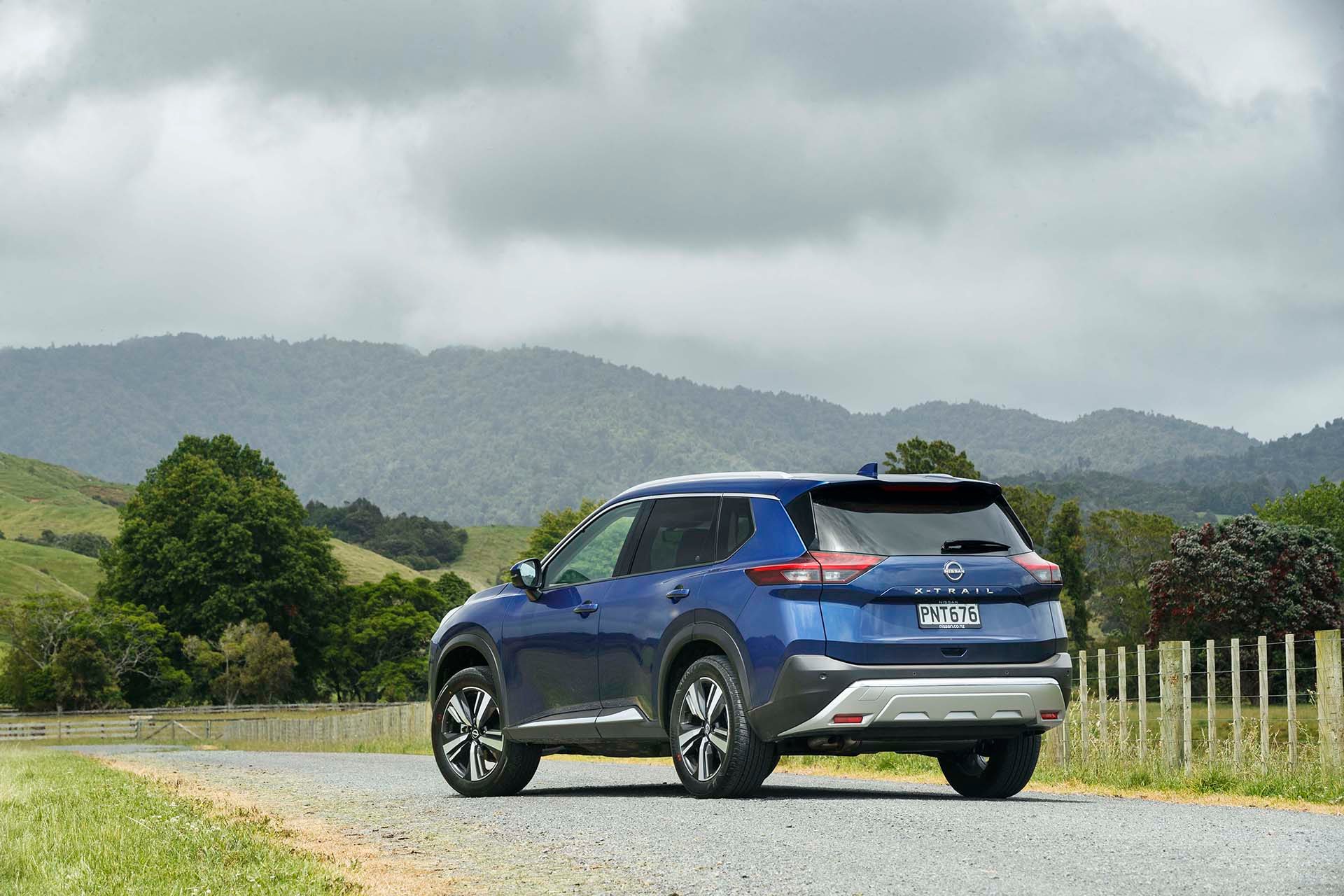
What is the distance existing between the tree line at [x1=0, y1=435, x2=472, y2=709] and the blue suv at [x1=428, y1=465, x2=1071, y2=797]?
2900 inches

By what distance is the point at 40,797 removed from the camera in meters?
13.4

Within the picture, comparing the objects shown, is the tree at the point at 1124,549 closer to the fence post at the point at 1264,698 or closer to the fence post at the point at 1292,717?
the fence post at the point at 1264,698

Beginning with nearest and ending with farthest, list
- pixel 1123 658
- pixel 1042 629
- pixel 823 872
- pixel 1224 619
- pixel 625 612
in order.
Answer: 1. pixel 823 872
2. pixel 1042 629
3. pixel 625 612
4. pixel 1123 658
5. pixel 1224 619

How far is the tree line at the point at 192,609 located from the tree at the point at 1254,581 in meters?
46.4

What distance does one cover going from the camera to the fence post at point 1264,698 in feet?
47.3

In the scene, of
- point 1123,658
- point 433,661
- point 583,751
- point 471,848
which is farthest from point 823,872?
point 1123,658

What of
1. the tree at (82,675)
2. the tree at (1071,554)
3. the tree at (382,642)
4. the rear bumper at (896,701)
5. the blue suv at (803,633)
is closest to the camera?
the rear bumper at (896,701)

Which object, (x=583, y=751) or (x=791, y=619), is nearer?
(x=791, y=619)

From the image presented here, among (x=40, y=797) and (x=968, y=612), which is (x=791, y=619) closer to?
(x=968, y=612)

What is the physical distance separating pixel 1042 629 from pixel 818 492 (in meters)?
1.78

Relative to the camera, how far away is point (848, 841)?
8195mm

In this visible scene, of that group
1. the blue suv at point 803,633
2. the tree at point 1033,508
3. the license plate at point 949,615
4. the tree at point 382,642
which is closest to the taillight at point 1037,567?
the blue suv at point 803,633

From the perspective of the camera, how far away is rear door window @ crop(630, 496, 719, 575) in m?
11.0

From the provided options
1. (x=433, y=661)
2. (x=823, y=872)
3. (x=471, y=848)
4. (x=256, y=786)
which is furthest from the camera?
(x=256, y=786)
